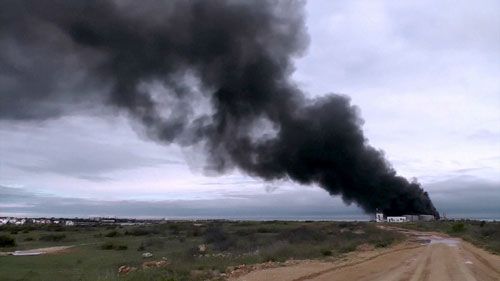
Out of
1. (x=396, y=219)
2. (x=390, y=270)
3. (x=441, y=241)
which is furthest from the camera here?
(x=396, y=219)

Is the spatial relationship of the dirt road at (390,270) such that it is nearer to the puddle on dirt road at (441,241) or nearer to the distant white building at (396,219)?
the puddle on dirt road at (441,241)

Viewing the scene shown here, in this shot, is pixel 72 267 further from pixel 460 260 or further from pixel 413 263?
pixel 460 260

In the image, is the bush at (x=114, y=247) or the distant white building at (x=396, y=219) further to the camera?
the distant white building at (x=396, y=219)

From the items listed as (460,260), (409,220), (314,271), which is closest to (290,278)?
(314,271)

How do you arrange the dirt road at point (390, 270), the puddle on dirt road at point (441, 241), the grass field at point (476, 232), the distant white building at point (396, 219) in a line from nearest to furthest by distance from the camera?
the dirt road at point (390, 270)
the puddle on dirt road at point (441, 241)
the grass field at point (476, 232)
the distant white building at point (396, 219)

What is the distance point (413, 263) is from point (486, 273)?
599 cm

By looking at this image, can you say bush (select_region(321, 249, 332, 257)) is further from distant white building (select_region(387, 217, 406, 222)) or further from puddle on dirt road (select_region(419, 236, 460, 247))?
distant white building (select_region(387, 217, 406, 222))

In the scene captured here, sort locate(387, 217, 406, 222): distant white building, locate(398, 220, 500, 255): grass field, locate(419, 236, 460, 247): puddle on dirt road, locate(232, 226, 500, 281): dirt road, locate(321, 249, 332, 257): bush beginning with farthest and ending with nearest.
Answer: locate(387, 217, 406, 222): distant white building, locate(398, 220, 500, 255): grass field, locate(419, 236, 460, 247): puddle on dirt road, locate(321, 249, 332, 257): bush, locate(232, 226, 500, 281): dirt road

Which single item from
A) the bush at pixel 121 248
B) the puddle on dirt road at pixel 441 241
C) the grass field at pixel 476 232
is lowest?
the bush at pixel 121 248

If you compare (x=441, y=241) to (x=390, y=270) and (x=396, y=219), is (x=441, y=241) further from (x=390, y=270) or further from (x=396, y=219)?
(x=396, y=219)

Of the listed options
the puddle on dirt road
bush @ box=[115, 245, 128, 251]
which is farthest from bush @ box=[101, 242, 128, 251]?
the puddle on dirt road

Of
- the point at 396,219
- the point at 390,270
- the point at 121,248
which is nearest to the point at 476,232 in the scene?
the point at 396,219

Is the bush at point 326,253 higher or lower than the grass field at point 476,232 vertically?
lower

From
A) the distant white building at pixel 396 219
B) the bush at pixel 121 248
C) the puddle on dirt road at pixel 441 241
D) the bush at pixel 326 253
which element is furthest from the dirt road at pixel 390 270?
the distant white building at pixel 396 219
